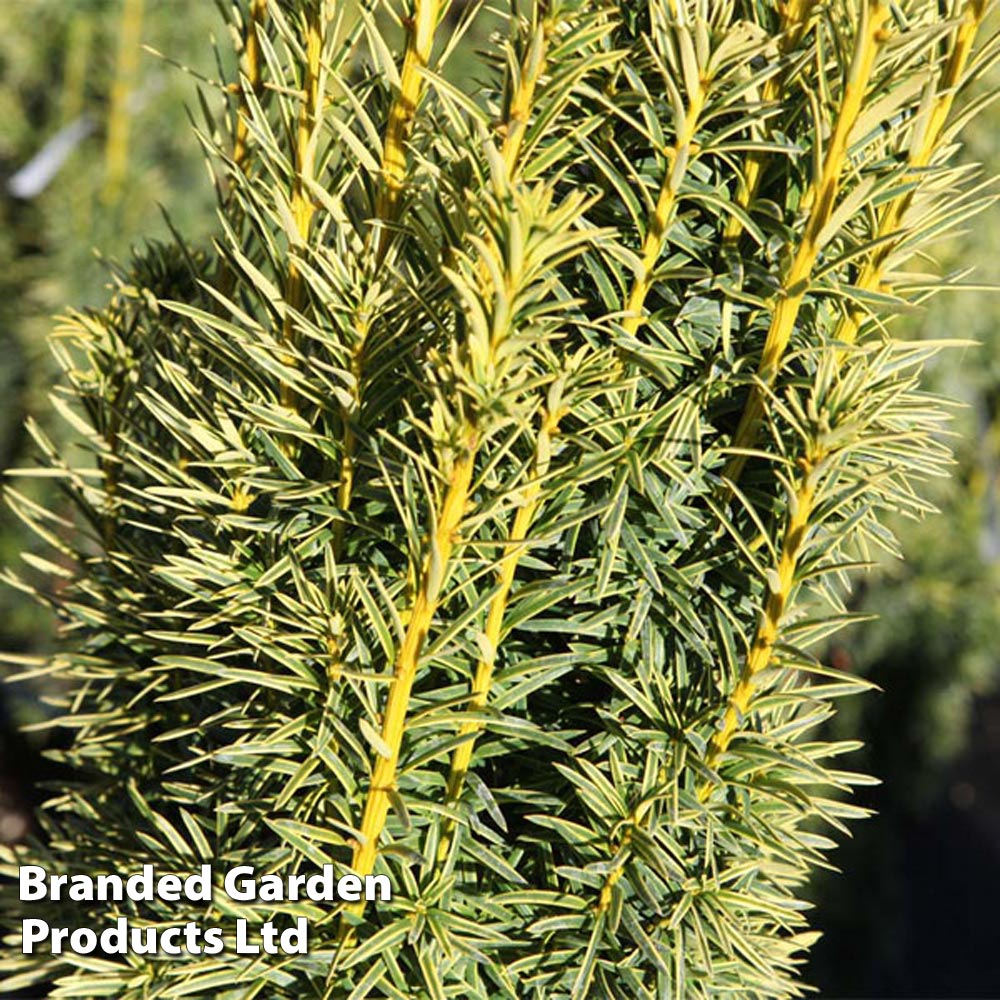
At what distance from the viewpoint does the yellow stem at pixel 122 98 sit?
171 cm

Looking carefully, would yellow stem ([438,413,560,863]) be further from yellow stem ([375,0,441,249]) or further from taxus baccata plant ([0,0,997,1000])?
yellow stem ([375,0,441,249])

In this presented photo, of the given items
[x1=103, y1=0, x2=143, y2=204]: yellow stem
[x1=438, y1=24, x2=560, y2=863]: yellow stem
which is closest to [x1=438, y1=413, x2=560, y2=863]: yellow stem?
[x1=438, y1=24, x2=560, y2=863]: yellow stem

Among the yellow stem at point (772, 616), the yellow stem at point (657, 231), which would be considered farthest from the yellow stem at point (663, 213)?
the yellow stem at point (772, 616)

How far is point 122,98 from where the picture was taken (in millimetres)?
1721

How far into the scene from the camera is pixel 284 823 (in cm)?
53

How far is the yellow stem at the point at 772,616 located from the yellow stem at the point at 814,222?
41 mm

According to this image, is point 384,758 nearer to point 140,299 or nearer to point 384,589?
point 384,589

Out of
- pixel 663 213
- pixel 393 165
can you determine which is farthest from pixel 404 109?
pixel 663 213

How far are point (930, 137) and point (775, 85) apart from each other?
8 cm

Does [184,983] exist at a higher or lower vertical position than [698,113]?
lower

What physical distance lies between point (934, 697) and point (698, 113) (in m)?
2.01

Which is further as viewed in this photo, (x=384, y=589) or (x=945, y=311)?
(x=945, y=311)

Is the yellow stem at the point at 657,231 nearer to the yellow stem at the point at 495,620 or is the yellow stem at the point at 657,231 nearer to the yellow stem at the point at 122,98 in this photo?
the yellow stem at the point at 495,620

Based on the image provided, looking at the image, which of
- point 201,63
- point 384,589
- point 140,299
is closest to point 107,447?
point 140,299
